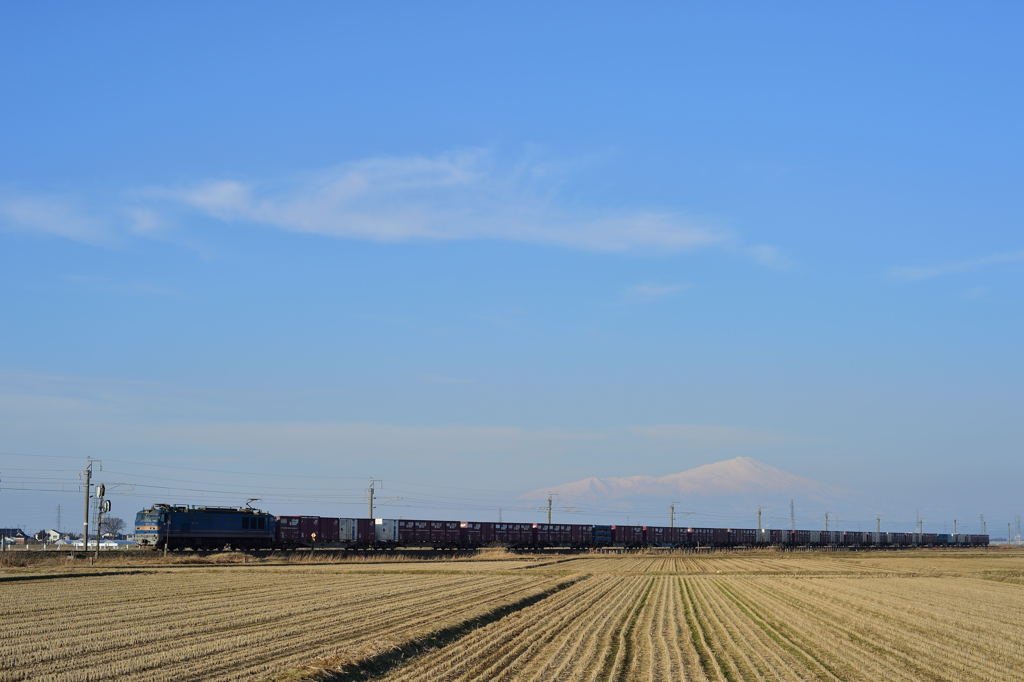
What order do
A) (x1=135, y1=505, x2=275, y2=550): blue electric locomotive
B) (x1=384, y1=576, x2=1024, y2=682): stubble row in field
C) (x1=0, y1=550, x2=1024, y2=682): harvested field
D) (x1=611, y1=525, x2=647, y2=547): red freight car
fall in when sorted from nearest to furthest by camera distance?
(x1=0, y1=550, x2=1024, y2=682): harvested field < (x1=384, y1=576, x2=1024, y2=682): stubble row in field < (x1=135, y1=505, x2=275, y2=550): blue electric locomotive < (x1=611, y1=525, x2=647, y2=547): red freight car

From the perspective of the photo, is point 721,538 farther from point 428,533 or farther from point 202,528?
point 202,528

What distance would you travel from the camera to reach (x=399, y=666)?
20484 millimetres

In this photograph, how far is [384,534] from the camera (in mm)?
86000

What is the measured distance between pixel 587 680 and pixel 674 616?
14.5 m

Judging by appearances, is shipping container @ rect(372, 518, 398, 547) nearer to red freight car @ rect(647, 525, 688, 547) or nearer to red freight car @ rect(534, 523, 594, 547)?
red freight car @ rect(534, 523, 594, 547)

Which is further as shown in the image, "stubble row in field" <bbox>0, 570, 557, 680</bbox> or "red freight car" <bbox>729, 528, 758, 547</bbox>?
"red freight car" <bbox>729, 528, 758, 547</bbox>

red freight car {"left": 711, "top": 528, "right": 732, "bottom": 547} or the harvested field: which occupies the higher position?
the harvested field

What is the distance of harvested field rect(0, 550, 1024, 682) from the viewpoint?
20062 millimetres

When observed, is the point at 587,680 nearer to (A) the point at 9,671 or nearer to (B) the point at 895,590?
(A) the point at 9,671

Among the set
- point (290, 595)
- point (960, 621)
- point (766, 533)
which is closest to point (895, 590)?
point (960, 621)

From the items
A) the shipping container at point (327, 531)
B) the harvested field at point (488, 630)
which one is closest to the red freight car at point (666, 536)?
the shipping container at point (327, 531)

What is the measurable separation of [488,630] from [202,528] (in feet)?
163

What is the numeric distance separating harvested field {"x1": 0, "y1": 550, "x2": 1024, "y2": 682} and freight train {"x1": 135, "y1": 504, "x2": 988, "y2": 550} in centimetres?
2250

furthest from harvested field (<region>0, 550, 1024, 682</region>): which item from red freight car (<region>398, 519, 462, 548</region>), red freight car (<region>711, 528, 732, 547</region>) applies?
red freight car (<region>711, 528, 732, 547</region>)
